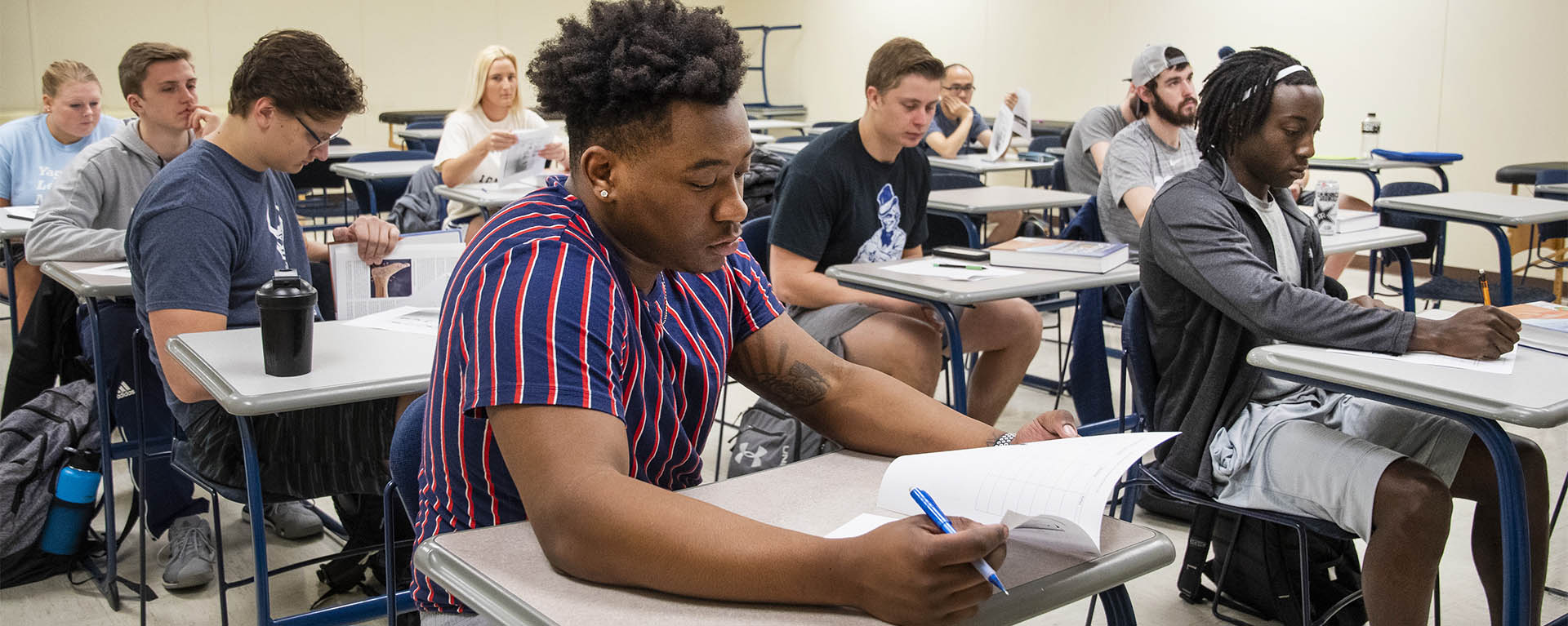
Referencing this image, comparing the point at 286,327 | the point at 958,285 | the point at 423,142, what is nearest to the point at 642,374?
the point at 286,327

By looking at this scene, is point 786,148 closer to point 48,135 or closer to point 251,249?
point 48,135

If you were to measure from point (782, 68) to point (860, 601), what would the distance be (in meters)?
11.0

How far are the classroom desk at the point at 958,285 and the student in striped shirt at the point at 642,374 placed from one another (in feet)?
3.98

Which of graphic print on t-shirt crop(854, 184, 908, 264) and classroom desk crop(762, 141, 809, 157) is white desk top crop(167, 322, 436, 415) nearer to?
graphic print on t-shirt crop(854, 184, 908, 264)

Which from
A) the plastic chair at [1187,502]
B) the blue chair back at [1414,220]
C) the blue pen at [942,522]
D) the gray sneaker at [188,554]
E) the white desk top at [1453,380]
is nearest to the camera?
the blue pen at [942,522]

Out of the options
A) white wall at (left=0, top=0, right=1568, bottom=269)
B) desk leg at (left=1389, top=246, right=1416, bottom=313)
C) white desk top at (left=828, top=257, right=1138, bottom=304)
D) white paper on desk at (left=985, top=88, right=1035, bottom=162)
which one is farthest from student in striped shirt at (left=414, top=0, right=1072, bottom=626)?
white wall at (left=0, top=0, right=1568, bottom=269)

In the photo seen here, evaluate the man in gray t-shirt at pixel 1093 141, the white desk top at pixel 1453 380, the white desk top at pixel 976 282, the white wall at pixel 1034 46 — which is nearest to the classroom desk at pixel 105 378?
the white desk top at pixel 976 282

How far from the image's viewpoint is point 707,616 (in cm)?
91

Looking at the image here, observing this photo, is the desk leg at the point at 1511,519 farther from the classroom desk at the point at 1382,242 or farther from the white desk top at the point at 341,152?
the white desk top at the point at 341,152

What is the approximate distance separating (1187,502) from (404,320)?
4.65ft

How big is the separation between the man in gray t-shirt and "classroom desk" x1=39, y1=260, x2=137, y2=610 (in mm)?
3202

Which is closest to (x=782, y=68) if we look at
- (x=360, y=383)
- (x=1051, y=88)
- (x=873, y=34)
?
(x=873, y=34)

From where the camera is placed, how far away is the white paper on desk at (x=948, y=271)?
272cm

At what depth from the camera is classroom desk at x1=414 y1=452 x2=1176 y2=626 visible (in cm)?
91
